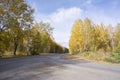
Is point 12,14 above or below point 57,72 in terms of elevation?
above

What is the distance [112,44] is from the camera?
68.2m

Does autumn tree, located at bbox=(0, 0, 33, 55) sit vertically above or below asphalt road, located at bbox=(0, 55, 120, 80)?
above

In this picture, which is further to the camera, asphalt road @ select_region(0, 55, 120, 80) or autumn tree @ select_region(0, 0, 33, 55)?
autumn tree @ select_region(0, 0, 33, 55)

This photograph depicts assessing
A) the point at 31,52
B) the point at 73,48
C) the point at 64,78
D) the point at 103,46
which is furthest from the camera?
the point at 103,46

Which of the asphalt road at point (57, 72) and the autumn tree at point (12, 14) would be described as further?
the autumn tree at point (12, 14)

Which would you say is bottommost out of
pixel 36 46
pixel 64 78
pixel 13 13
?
pixel 64 78

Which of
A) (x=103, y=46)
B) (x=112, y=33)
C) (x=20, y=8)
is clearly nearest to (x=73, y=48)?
(x=103, y=46)

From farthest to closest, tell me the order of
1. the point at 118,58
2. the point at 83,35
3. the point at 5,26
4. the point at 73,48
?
the point at 73,48
the point at 83,35
the point at 5,26
the point at 118,58

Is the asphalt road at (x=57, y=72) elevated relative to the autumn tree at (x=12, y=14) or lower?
lower

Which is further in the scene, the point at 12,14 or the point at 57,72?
the point at 12,14

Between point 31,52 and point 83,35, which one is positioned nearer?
point 31,52

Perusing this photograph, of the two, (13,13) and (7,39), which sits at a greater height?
(13,13)

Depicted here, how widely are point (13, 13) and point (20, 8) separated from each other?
2.20 meters

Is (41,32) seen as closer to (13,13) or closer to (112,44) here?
(112,44)
